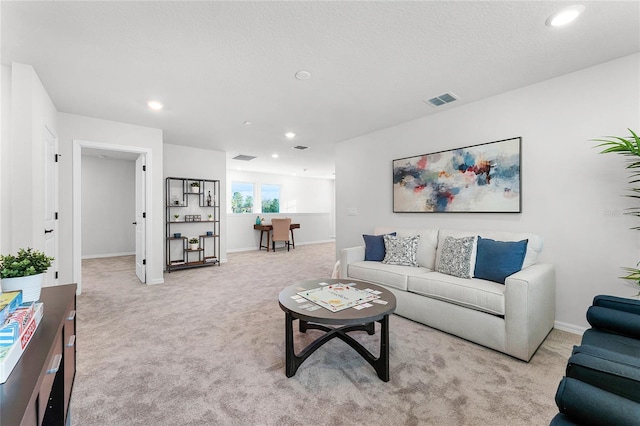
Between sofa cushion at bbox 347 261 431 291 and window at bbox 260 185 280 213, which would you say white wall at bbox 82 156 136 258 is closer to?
window at bbox 260 185 280 213

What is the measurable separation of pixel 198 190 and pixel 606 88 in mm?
6051

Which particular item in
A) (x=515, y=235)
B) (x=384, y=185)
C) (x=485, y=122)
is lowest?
(x=515, y=235)

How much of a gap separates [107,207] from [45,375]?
24.4 ft

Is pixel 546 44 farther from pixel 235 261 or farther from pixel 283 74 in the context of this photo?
pixel 235 261

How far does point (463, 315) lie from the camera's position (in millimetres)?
2422

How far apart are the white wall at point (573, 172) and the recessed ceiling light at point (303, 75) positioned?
2012 millimetres

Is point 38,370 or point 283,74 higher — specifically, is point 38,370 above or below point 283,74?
below

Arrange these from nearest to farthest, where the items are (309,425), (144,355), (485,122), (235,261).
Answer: (309,425)
(144,355)
(485,122)
(235,261)

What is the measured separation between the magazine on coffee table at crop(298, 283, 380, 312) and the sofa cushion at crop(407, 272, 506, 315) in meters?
0.74

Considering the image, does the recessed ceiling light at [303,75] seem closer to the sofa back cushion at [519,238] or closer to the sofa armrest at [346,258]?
the sofa armrest at [346,258]

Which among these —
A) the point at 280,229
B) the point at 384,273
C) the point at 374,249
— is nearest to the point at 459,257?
the point at 384,273

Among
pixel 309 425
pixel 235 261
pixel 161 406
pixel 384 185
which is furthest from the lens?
pixel 235 261

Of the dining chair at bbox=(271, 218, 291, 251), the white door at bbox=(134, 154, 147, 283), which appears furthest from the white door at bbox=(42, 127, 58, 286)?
the dining chair at bbox=(271, 218, 291, 251)

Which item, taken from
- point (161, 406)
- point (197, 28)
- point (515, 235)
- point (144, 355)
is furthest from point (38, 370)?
point (515, 235)
